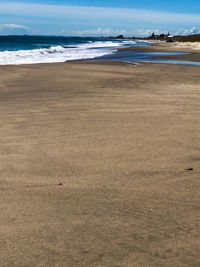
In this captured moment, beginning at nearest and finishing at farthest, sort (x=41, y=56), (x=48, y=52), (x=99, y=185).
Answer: (x=99, y=185) → (x=41, y=56) → (x=48, y=52)

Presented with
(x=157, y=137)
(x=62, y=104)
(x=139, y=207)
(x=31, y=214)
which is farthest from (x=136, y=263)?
(x=62, y=104)

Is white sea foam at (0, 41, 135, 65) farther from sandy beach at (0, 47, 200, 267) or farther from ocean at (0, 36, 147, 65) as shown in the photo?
sandy beach at (0, 47, 200, 267)

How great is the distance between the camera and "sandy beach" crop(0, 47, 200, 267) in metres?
2.30

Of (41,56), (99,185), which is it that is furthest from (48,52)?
(99,185)

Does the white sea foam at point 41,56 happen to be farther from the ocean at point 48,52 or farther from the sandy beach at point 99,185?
the sandy beach at point 99,185

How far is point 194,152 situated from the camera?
4.11 m

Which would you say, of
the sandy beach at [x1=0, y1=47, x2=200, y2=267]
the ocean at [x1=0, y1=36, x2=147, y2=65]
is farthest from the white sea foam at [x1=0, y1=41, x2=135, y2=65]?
the sandy beach at [x1=0, y1=47, x2=200, y2=267]

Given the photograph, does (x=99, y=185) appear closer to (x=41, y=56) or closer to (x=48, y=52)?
(x=41, y=56)

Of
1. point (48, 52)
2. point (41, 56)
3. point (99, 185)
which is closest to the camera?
point (99, 185)

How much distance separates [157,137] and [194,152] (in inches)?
27.2

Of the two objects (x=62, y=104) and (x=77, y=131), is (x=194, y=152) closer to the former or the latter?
(x=77, y=131)

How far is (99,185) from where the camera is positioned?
3.26 meters

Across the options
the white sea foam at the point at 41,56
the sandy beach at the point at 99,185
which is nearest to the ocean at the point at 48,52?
the white sea foam at the point at 41,56

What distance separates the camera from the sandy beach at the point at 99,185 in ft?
7.54
